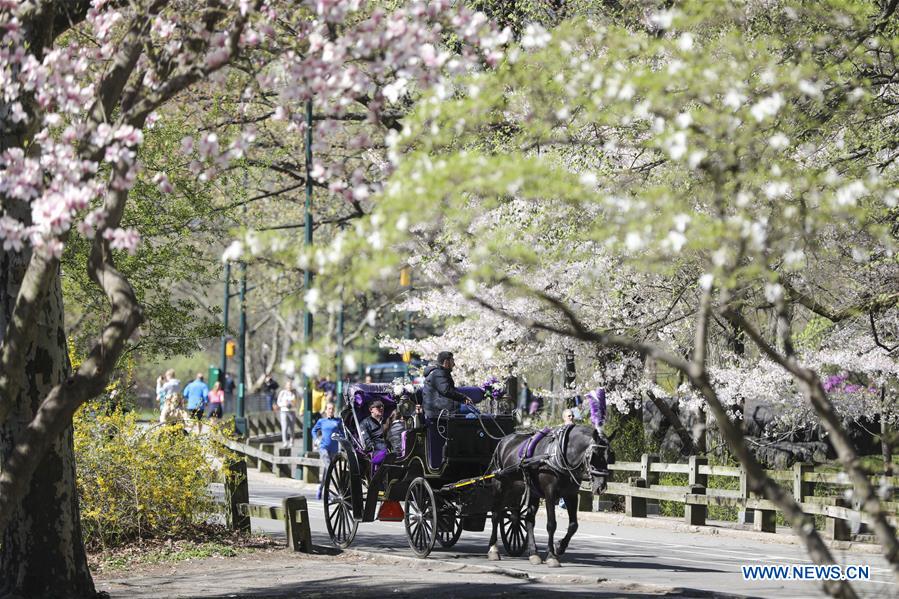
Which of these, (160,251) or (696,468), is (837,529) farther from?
(160,251)

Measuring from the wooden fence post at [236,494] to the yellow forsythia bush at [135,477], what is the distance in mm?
423

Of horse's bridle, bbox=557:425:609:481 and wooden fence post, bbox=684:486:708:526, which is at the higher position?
horse's bridle, bbox=557:425:609:481

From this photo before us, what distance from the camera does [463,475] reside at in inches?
630

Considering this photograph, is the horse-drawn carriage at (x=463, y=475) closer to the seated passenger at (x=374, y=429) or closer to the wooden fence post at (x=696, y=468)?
the seated passenger at (x=374, y=429)

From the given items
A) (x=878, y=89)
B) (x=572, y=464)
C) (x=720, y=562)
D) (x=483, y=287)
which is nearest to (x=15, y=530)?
(x=572, y=464)

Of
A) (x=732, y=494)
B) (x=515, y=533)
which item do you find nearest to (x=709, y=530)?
(x=732, y=494)

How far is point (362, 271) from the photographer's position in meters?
7.33

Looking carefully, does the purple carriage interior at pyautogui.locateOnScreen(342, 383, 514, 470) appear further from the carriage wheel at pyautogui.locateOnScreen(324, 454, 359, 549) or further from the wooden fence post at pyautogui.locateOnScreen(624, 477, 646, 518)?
the wooden fence post at pyautogui.locateOnScreen(624, 477, 646, 518)

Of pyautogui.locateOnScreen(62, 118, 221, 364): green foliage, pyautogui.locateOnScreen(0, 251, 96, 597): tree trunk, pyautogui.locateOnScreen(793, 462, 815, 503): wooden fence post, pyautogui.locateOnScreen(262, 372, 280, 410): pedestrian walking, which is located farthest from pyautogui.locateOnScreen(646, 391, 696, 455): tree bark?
pyautogui.locateOnScreen(262, 372, 280, 410): pedestrian walking

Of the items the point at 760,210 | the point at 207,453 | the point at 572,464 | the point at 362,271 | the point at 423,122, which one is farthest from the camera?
the point at 207,453

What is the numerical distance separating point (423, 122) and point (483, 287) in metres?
17.4

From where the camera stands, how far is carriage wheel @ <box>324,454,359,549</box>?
663 inches

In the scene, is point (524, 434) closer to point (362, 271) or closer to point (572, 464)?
point (572, 464)

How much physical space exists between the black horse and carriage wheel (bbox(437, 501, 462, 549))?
0.63m
